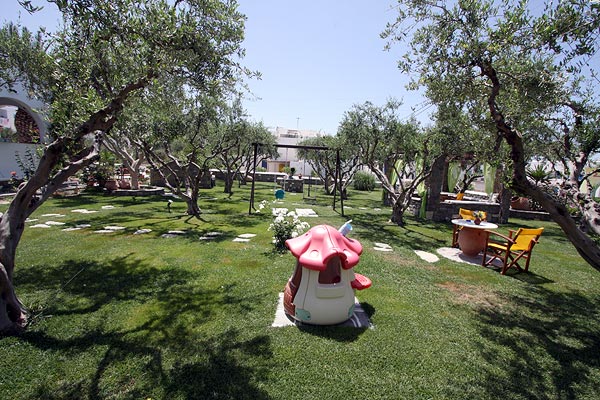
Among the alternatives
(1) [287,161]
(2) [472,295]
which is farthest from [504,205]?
(1) [287,161]

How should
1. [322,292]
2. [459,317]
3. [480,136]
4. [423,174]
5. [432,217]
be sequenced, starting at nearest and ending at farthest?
[322,292]
[459,317]
[480,136]
[423,174]
[432,217]

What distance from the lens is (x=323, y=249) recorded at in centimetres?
443

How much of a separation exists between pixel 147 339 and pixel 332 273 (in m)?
2.67

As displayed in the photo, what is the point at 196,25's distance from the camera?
5465 mm

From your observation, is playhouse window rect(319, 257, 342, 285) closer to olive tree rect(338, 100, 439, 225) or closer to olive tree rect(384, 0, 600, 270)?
olive tree rect(384, 0, 600, 270)

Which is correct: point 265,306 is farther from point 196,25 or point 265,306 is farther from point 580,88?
point 580,88

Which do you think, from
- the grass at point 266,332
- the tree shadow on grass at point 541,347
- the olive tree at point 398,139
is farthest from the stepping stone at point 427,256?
the olive tree at point 398,139

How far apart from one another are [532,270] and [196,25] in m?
9.39

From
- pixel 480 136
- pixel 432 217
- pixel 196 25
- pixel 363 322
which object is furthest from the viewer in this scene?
pixel 432 217

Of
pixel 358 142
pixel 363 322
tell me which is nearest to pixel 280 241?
pixel 363 322

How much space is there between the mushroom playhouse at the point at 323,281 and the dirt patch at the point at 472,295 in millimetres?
2546

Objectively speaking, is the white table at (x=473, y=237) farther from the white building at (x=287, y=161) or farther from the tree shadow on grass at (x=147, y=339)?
the white building at (x=287, y=161)

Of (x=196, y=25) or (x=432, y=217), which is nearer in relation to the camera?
(x=196, y=25)

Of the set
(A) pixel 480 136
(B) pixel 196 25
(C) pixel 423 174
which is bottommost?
(C) pixel 423 174
